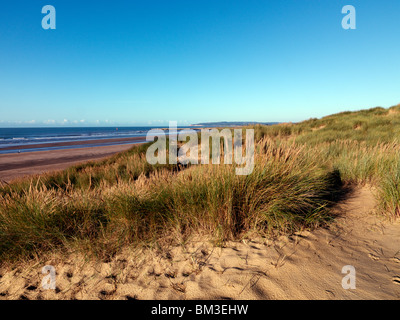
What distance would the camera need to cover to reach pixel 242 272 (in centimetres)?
211

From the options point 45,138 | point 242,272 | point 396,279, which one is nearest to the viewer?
point 396,279

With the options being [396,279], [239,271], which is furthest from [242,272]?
[396,279]

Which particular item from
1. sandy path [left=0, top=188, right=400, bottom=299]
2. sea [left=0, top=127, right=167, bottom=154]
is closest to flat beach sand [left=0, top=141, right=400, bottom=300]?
sandy path [left=0, top=188, right=400, bottom=299]

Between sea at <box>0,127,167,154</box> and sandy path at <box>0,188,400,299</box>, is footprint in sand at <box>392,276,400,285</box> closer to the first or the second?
sandy path at <box>0,188,400,299</box>

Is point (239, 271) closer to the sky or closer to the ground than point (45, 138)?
closer to the ground

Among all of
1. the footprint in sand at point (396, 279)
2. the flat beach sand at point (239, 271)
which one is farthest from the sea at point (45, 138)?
the footprint in sand at point (396, 279)

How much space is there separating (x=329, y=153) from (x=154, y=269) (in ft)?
21.3

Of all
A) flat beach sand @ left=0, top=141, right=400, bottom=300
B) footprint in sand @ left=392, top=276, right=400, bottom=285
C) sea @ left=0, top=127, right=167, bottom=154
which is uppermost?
sea @ left=0, top=127, right=167, bottom=154

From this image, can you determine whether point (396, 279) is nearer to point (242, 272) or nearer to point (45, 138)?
point (242, 272)

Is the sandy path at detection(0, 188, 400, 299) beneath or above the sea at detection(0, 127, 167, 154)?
beneath

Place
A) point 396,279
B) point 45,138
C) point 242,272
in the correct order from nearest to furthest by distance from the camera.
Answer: point 396,279 < point 242,272 < point 45,138

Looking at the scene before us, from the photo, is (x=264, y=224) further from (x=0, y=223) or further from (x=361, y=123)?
(x=361, y=123)

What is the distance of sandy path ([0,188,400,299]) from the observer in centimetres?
188

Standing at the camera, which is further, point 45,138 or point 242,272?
point 45,138
